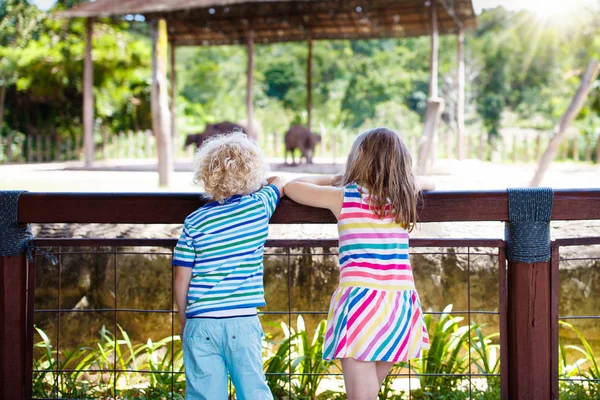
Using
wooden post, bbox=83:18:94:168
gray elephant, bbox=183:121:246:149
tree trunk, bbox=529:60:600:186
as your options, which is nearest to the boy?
tree trunk, bbox=529:60:600:186

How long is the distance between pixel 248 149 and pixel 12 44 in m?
17.7

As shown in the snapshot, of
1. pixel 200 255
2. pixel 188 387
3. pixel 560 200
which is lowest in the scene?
pixel 188 387

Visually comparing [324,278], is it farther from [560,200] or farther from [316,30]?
[316,30]

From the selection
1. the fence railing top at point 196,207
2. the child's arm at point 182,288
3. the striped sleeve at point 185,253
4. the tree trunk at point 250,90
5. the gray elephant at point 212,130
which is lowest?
the child's arm at point 182,288

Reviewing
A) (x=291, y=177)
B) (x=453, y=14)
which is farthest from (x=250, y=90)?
(x=453, y=14)

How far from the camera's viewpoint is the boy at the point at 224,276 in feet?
6.48

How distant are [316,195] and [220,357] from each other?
55 centimetres

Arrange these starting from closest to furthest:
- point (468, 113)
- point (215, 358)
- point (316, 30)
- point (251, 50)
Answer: point (215, 358), point (251, 50), point (316, 30), point (468, 113)

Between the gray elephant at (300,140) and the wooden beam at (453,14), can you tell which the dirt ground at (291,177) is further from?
the wooden beam at (453,14)

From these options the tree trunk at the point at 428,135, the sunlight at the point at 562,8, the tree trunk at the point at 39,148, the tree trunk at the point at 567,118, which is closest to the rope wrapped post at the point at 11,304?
the tree trunk at the point at 428,135

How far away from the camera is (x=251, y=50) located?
11531 mm

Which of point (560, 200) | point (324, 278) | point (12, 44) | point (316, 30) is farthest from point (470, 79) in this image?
point (560, 200)

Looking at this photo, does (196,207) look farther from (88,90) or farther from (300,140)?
(88,90)

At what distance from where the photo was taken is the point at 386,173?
2061mm
